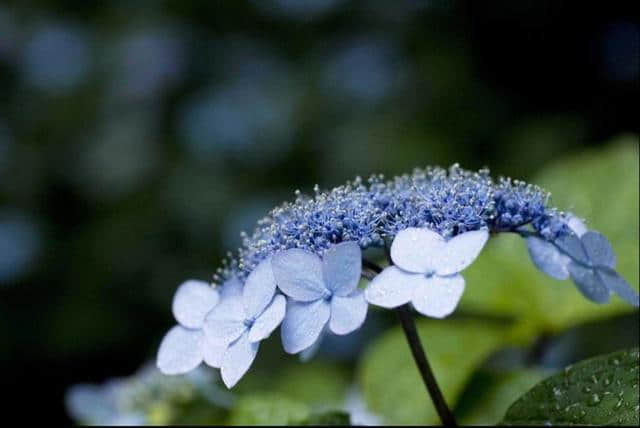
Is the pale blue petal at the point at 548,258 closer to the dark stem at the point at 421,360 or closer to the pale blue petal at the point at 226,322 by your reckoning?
the dark stem at the point at 421,360

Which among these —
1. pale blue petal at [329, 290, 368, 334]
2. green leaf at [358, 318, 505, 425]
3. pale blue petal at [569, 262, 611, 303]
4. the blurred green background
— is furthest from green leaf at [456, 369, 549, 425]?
the blurred green background

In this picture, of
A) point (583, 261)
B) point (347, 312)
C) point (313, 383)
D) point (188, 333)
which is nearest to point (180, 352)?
point (188, 333)

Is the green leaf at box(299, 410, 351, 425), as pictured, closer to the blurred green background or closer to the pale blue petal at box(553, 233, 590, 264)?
the pale blue petal at box(553, 233, 590, 264)

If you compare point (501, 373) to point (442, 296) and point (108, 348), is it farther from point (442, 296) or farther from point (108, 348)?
point (108, 348)

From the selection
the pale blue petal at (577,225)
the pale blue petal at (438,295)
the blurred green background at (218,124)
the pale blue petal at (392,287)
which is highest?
the blurred green background at (218,124)

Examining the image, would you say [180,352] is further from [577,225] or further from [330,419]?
[577,225]

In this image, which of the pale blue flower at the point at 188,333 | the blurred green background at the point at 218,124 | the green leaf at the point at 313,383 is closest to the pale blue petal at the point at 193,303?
the pale blue flower at the point at 188,333
